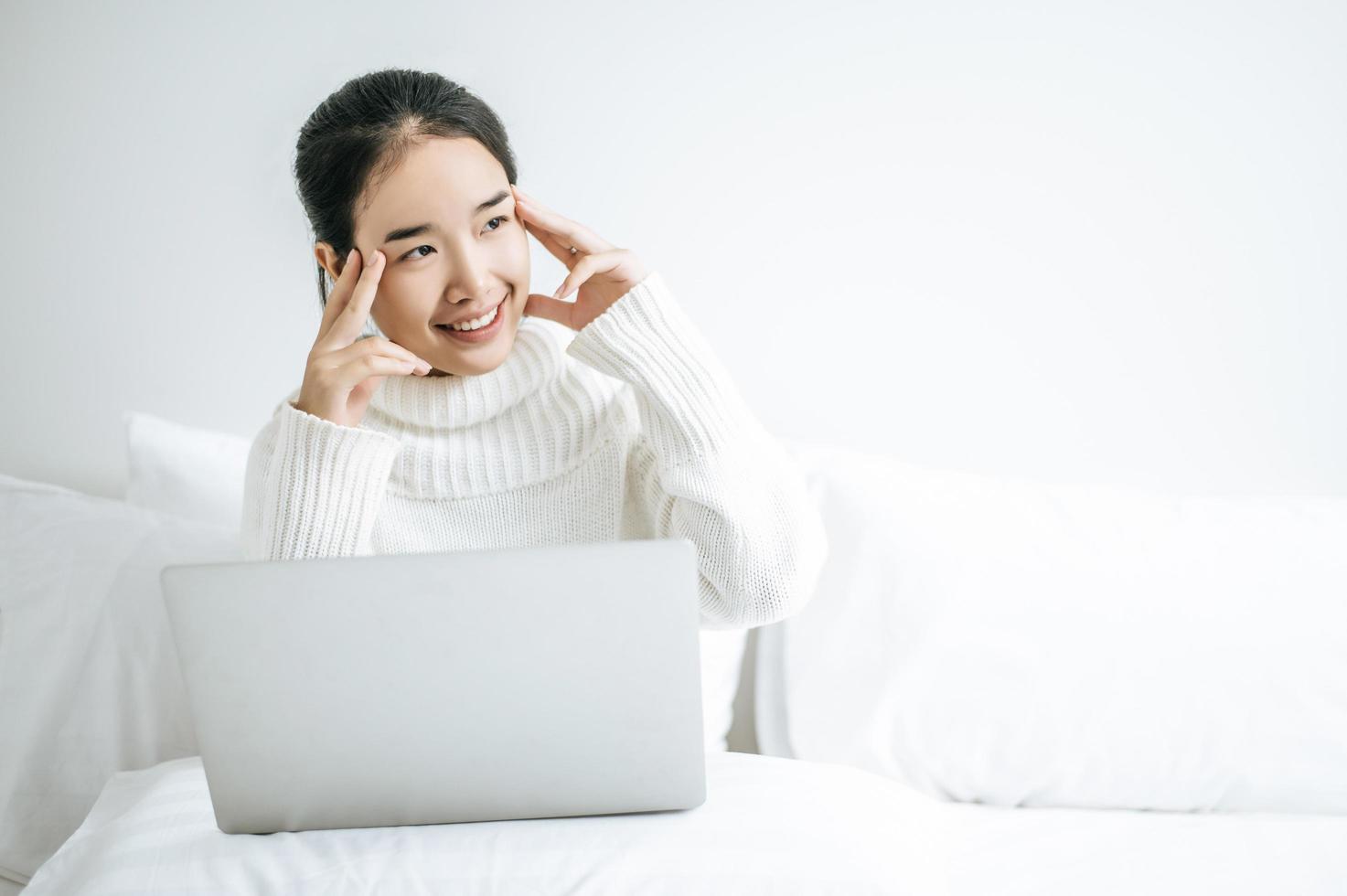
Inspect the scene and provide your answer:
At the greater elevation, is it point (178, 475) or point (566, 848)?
point (178, 475)

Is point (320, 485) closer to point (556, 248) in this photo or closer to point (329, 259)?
point (329, 259)

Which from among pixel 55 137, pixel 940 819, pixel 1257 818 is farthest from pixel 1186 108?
pixel 55 137

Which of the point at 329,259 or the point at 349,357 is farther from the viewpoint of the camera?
the point at 329,259

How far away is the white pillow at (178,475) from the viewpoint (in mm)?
1590

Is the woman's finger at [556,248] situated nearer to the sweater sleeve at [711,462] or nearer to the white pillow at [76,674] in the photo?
the sweater sleeve at [711,462]

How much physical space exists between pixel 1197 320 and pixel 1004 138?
16.5 inches

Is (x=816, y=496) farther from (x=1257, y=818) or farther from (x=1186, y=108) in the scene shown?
(x=1186, y=108)

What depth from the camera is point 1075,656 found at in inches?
55.1

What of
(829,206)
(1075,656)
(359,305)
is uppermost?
(829,206)

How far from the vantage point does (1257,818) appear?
4.52ft

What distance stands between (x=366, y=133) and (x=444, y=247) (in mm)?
152

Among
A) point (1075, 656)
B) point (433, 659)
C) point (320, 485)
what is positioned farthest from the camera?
point (1075, 656)

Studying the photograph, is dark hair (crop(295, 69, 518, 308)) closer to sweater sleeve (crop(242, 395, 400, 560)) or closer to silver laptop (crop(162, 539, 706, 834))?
sweater sleeve (crop(242, 395, 400, 560))

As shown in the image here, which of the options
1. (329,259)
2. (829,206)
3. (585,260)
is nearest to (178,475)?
(329,259)
